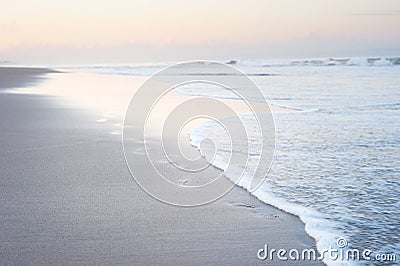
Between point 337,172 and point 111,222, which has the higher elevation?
point 337,172

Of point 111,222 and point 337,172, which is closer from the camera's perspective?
point 111,222

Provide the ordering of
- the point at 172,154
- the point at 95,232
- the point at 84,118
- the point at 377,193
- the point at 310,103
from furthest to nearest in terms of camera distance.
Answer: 1. the point at 310,103
2. the point at 84,118
3. the point at 172,154
4. the point at 377,193
5. the point at 95,232

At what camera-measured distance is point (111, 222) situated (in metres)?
4.17

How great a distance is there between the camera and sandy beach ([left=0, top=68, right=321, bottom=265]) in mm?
3539

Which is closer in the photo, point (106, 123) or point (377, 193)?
point (377, 193)

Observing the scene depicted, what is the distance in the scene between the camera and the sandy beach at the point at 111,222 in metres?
3.54

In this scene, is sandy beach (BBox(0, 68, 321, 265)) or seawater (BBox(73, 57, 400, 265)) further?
seawater (BBox(73, 57, 400, 265))

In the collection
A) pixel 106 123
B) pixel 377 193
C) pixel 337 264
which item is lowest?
pixel 337 264

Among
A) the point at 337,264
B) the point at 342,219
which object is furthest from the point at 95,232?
the point at 342,219

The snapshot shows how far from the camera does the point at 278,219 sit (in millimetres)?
4434

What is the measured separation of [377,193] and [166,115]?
657cm

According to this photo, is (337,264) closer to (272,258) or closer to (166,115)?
(272,258)

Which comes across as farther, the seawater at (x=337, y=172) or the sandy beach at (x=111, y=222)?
the seawater at (x=337, y=172)

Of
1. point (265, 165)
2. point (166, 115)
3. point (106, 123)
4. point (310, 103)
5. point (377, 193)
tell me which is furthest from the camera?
point (310, 103)
